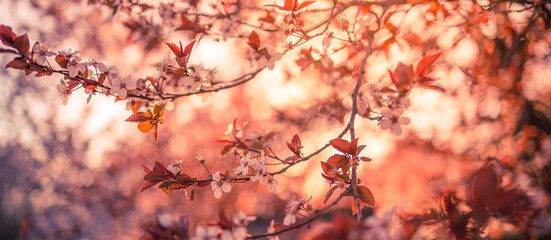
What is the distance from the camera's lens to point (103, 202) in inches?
277

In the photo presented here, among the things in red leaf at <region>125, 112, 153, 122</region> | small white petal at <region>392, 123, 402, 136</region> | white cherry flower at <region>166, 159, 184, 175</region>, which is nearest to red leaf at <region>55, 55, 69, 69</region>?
red leaf at <region>125, 112, 153, 122</region>

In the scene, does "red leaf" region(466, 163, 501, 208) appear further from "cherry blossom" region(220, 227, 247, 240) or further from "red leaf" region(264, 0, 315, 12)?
"red leaf" region(264, 0, 315, 12)

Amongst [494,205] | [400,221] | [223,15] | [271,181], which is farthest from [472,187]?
[223,15]

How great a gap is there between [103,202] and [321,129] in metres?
5.95

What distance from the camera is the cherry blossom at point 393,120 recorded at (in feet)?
3.36

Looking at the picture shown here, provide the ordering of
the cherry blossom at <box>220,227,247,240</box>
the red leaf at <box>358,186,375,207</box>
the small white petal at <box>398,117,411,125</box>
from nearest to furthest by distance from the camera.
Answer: the cherry blossom at <box>220,227,247,240</box> → the small white petal at <box>398,117,411,125</box> → the red leaf at <box>358,186,375,207</box>

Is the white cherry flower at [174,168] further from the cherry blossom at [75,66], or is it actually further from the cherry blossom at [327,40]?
the cherry blossom at [327,40]

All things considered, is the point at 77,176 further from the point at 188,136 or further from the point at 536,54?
the point at 536,54

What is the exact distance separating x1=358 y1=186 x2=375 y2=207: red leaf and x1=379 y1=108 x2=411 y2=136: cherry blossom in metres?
0.25

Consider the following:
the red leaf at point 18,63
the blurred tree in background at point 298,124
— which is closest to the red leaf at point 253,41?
the blurred tree in background at point 298,124

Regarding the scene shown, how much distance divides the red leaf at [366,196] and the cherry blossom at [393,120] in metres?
0.25

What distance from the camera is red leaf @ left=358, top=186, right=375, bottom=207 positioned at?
1.11m

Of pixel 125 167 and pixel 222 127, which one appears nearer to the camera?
pixel 125 167

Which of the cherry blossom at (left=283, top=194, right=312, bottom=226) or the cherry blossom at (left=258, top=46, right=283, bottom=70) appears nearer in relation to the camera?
the cherry blossom at (left=283, top=194, right=312, bottom=226)
